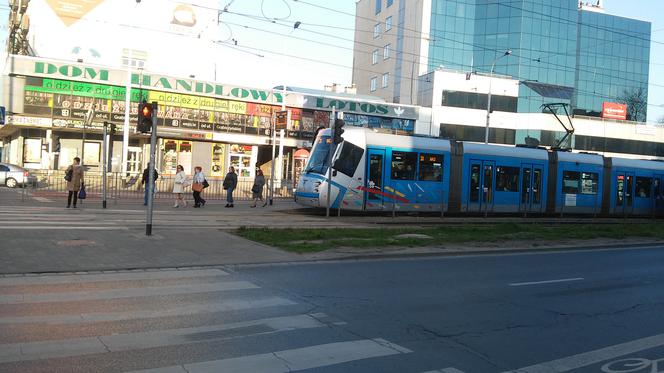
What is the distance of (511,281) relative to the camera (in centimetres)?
1015

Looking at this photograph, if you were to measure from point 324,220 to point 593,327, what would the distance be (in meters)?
13.3

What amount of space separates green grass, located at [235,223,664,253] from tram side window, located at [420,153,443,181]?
4.00 meters

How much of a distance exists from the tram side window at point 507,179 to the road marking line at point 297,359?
19.5 m

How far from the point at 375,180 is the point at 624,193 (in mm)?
15111

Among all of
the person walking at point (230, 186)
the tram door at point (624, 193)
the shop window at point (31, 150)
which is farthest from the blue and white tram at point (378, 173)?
the shop window at point (31, 150)

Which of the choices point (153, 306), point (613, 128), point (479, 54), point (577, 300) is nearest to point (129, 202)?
point (153, 306)

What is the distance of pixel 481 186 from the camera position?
23953 millimetres

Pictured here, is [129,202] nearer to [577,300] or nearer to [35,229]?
[35,229]

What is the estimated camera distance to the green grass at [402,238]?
43.9 feet

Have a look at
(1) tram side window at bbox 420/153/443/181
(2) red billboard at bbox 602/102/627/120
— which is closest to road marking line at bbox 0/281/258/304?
(1) tram side window at bbox 420/153/443/181

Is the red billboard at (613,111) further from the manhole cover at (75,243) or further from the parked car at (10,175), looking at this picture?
the manhole cover at (75,243)

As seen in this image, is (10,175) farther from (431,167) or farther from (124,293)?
(124,293)

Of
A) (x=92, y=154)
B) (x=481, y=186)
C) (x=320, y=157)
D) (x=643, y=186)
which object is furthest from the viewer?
(x=92, y=154)

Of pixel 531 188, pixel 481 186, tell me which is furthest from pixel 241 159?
pixel 531 188
